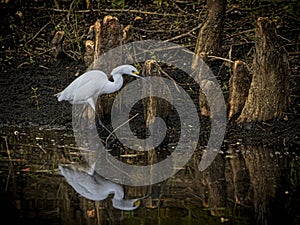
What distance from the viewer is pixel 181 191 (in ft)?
24.3

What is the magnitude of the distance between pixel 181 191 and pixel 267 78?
2721 millimetres

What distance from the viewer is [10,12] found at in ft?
49.4

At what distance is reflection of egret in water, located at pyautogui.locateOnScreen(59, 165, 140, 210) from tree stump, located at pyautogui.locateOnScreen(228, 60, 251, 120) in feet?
8.37

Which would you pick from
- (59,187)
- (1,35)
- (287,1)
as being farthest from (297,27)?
(59,187)

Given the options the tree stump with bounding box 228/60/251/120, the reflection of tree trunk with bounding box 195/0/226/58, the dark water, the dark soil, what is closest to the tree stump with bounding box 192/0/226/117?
the reflection of tree trunk with bounding box 195/0/226/58

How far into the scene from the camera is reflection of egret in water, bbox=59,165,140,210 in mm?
7102

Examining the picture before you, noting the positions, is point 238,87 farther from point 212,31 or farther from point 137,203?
point 137,203

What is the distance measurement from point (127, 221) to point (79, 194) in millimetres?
923

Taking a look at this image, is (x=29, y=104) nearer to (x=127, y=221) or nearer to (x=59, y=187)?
(x=59, y=187)

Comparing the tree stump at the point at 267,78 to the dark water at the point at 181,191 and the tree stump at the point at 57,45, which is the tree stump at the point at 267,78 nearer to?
the dark water at the point at 181,191

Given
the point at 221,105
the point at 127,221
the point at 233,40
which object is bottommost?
the point at 127,221

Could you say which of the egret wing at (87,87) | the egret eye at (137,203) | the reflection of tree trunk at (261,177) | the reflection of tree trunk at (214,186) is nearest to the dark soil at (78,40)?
the egret wing at (87,87)

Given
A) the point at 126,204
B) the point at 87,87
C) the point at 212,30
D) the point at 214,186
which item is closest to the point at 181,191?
the point at 214,186

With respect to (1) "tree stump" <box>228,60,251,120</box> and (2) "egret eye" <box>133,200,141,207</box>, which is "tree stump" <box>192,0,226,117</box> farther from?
(2) "egret eye" <box>133,200,141,207</box>
